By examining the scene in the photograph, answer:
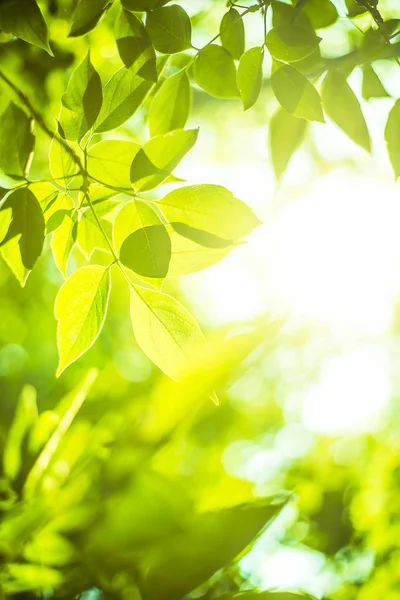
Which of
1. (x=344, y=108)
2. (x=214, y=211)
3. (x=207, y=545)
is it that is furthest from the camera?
(x=344, y=108)

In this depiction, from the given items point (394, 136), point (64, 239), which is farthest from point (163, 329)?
point (394, 136)

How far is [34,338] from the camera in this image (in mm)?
5871

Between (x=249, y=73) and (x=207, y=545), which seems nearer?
(x=207, y=545)

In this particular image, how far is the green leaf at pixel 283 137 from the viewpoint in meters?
0.76

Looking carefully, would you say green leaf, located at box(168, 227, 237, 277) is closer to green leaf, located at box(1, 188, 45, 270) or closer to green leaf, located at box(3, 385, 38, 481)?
green leaf, located at box(1, 188, 45, 270)

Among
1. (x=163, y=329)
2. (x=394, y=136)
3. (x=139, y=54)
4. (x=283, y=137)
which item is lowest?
(x=163, y=329)

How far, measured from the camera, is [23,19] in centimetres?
63

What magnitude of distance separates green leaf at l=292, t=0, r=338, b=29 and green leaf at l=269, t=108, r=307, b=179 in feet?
0.43

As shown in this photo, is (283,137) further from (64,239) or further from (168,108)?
(64,239)

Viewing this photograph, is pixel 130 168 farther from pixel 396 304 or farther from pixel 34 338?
pixel 396 304

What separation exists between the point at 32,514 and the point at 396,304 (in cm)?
629

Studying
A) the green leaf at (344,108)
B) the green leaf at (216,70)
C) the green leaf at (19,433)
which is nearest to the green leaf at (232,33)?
the green leaf at (216,70)

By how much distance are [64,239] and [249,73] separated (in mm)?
359

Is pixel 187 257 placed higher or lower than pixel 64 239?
lower
